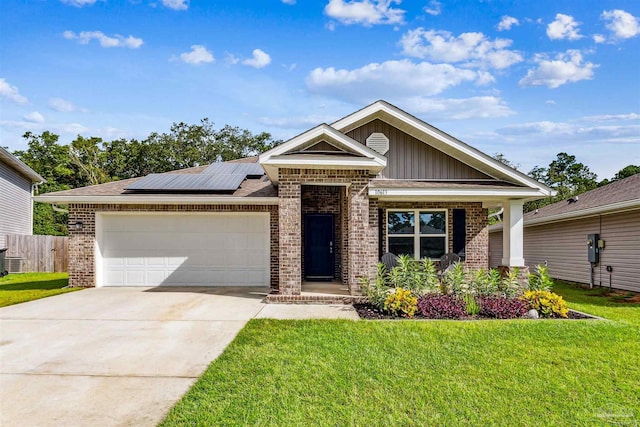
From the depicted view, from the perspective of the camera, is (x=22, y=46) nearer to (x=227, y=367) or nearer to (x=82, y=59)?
(x=82, y=59)

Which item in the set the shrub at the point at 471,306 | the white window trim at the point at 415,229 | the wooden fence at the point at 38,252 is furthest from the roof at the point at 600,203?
the wooden fence at the point at 38,252

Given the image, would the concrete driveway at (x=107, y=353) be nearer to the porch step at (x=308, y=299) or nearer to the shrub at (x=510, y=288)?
the porch step at (x=308, y=299)

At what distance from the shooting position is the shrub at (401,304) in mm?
7816

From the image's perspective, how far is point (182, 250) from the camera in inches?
488

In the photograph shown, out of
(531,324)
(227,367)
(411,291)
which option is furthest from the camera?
(411,291)

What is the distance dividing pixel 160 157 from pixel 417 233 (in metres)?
29.1

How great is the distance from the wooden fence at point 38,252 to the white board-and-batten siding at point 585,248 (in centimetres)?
2059

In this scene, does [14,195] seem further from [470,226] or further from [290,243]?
[470,226]

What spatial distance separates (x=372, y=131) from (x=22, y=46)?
9946mm

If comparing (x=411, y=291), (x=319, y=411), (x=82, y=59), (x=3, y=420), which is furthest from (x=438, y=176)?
(x=82, y=59)

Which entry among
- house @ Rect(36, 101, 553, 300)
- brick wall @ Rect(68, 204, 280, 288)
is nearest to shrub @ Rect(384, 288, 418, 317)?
house @ Rect(36, 101, 553, 300)

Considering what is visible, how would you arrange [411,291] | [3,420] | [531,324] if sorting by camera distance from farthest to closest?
[411,291] → [531,324] → [3,420]

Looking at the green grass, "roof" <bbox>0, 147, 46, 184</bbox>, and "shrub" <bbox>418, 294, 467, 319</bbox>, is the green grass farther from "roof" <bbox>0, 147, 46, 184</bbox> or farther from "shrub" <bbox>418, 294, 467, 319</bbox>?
"shrub" <bbox>418, 294, 467, 319</bbox>

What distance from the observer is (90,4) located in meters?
12.2
